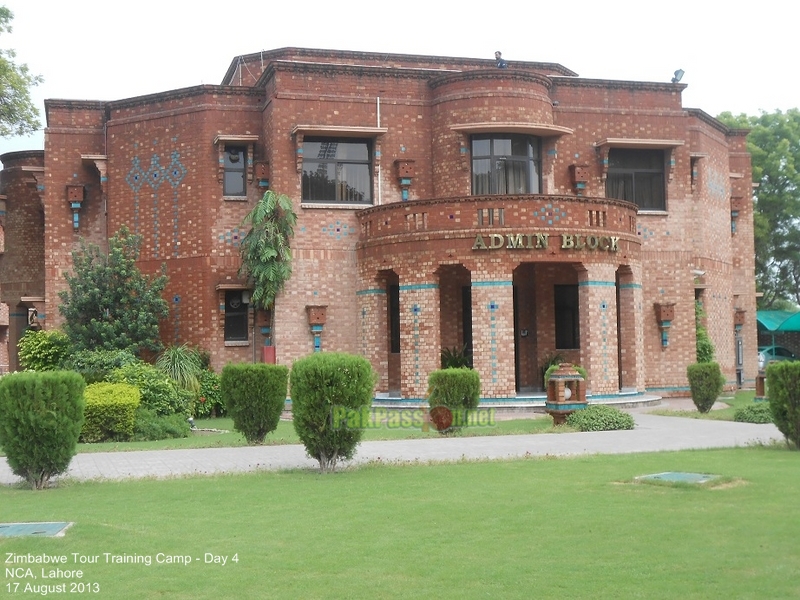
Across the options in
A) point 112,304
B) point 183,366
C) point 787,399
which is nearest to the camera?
point 787,399

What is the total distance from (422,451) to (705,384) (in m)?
9.50

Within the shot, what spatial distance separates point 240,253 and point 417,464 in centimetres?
1345

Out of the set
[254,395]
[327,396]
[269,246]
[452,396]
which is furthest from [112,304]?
[327,396]

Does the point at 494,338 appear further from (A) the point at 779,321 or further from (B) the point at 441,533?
(A) the point at 779,321

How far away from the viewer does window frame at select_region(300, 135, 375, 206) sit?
84.9ft

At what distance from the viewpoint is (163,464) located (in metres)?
14.1

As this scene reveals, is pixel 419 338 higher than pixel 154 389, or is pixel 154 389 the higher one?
pixel 419 338

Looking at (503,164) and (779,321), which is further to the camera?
(779,321)

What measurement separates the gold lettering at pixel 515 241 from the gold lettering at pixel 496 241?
146mm

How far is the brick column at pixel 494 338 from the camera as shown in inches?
897

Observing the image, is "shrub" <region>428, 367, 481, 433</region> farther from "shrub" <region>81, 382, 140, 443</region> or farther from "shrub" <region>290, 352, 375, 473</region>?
"shrub" <region>81, 382, 140, 443</region>

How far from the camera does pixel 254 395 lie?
16188 mm

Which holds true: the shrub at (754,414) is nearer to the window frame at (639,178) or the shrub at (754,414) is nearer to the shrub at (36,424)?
the window frame at (639,178)

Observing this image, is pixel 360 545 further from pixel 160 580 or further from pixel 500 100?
pixel 500 100
